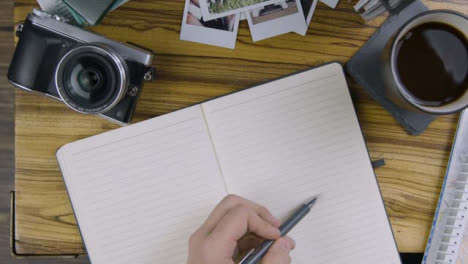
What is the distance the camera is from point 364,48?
607 millimetres

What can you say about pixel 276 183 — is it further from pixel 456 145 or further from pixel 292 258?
pixel 456 145

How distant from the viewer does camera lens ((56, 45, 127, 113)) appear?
0.56m

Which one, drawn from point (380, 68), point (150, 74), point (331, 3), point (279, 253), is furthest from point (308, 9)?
point (279, 253)

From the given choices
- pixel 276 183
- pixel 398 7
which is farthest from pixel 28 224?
pixel 398 7

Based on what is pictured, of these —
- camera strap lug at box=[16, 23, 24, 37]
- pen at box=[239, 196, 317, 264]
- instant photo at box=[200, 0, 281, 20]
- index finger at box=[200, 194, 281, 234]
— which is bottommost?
pen at box=[239, 196, 317, 264]

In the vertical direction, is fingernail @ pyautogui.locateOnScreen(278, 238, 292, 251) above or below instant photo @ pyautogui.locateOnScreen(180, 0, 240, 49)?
below

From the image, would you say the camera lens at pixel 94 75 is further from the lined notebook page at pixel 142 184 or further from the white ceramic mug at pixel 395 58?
the white ceramic mug at pixel 395 58

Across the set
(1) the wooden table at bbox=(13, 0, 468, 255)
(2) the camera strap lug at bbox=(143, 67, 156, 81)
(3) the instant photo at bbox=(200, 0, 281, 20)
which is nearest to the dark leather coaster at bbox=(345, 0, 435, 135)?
(1) the wooden table at bbox=(13, 0, 468, 255)

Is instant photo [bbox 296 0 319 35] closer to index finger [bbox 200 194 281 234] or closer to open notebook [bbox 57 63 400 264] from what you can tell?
open notebook [bbox 57 63 400 264]

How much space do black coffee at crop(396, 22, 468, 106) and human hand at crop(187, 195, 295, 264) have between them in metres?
0.27

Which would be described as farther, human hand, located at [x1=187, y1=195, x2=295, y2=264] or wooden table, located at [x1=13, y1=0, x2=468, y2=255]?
wooden table, located at [x1=13, y1=0, x2=468, y2=255]

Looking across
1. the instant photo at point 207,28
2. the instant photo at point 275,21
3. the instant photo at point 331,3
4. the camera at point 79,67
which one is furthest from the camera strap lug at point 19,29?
the instant photo at point 331,3

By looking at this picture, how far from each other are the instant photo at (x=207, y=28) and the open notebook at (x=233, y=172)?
99 mm

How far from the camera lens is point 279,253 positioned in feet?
1.76
